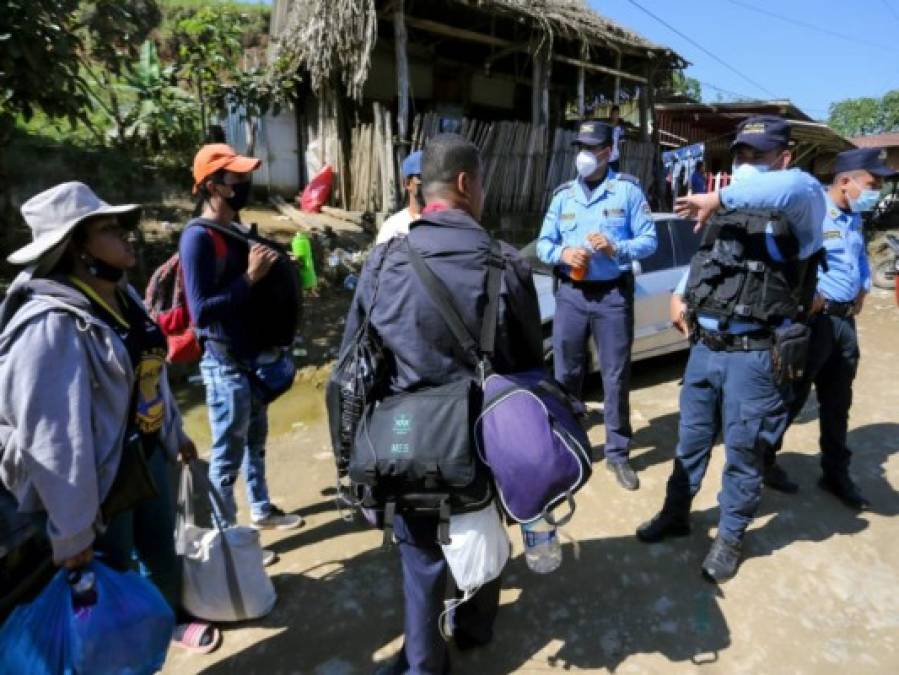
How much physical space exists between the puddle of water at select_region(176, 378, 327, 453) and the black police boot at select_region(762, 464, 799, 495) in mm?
3299

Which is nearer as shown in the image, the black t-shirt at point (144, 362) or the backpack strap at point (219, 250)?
the black t-shirt at point (144, 362)

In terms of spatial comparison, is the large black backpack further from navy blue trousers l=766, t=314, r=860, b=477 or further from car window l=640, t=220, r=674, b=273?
car window l=640, t=220, r=674, b=273

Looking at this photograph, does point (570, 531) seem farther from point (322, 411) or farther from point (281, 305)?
point (322, 411)

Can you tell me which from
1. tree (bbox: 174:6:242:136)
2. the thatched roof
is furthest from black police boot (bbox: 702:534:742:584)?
tree (bbox: 174:6:242:136)

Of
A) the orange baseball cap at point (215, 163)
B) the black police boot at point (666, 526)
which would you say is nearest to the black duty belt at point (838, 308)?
the black police boot at point (666, 526)

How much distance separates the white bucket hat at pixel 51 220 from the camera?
5.84 ft

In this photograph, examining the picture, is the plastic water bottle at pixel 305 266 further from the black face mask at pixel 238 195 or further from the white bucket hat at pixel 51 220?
the white bucket hat at pixel 51 220

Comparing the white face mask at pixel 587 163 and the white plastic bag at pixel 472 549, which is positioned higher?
the white face mask at pixel 587 163

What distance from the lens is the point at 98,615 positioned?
1792mm

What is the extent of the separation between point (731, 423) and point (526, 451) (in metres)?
1.59

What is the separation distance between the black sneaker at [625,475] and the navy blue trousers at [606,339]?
3cm

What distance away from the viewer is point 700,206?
2.62m

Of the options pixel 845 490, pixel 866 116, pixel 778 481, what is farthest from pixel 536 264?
pixel 866 116

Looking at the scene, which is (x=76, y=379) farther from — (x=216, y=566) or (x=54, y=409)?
(x=216, y=566)
